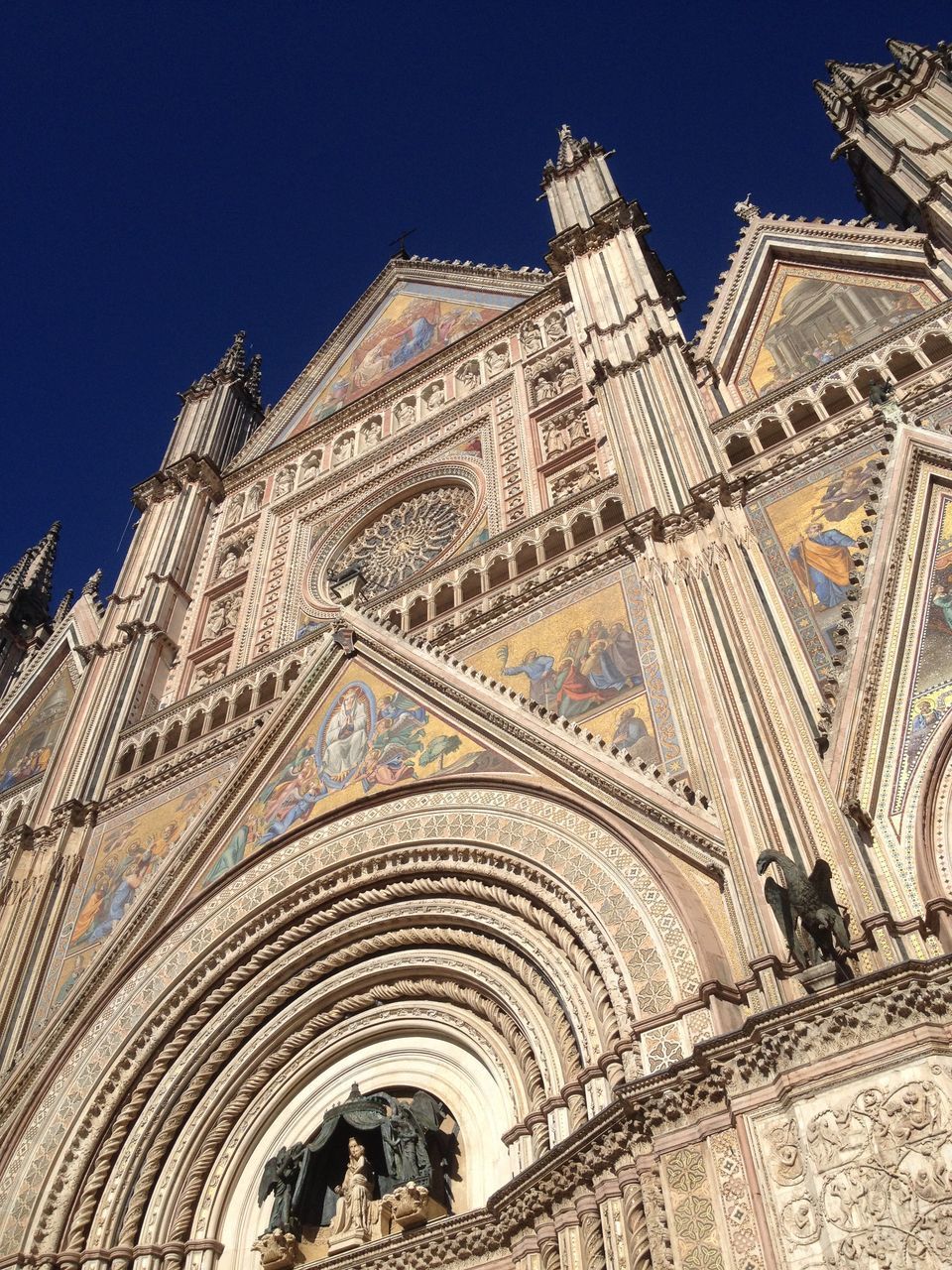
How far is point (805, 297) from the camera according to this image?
41.9ft

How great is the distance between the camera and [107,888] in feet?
37.1

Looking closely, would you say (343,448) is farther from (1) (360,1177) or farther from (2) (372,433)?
(1) (360,1177)

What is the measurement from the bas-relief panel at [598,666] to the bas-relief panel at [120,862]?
11.0 feet

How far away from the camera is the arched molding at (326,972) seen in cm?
782

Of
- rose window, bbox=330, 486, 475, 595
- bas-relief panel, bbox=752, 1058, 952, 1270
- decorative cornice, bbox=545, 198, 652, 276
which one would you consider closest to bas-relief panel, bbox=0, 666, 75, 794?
rose window, bbox=330, 486, 475, 595

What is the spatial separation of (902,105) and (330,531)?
29.6ft

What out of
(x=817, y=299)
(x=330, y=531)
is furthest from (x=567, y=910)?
(x=330, y=531)

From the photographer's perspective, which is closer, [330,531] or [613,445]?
[613,445]

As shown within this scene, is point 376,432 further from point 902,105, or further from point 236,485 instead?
point 902,105

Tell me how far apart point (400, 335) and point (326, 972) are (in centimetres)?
1259

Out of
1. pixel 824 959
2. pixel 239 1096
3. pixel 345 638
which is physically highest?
pixel 345 638

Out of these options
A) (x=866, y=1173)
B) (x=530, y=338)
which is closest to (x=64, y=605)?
(x=530, y=338)

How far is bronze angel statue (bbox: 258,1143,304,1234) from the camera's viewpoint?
8.15m

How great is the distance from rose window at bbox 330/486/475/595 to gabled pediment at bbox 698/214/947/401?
3.83 metres
